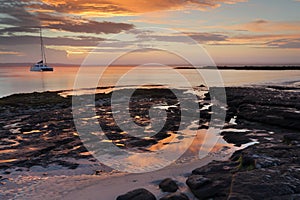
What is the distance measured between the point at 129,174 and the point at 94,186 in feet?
5.71

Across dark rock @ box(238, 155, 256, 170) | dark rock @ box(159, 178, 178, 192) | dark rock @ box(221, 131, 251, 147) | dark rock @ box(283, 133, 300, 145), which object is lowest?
dark rock @ box(221, 131, 251, 147)

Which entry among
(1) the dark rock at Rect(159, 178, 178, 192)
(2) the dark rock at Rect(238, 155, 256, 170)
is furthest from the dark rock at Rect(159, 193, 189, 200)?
Result: (2) the dark rock at Rect(238, 155, 256, 170)

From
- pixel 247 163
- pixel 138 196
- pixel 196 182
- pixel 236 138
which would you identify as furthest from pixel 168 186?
pixel 236 138

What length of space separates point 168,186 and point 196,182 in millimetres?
1005

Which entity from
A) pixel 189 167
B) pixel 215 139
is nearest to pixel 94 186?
pixel 189 167

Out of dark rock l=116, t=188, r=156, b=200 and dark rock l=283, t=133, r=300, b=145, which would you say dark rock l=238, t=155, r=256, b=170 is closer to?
dark rock l=116, t=188, r=156, b=200

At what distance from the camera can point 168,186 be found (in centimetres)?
988

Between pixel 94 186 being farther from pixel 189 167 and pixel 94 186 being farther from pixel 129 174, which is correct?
pixel 189 167

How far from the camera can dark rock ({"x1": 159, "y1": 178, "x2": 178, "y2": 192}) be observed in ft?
32.1

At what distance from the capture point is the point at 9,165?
506 inches

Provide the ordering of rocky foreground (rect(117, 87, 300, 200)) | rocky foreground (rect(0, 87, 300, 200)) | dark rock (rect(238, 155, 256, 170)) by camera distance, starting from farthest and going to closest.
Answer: dark rock (rect(238, 155, 256, 170)), rocky foreground (rect(0, 87, 300, 200)), rocky foreground (rect(117, 87, 300, 200))

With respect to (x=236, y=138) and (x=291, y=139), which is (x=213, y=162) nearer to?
(x=291, y=139)

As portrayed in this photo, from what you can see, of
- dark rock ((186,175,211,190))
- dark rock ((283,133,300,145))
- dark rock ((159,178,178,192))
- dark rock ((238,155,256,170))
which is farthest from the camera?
dark rock ((283,133,300,145))

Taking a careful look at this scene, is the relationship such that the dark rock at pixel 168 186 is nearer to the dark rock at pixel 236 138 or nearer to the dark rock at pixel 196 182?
the dark rock at pixel 196 182
